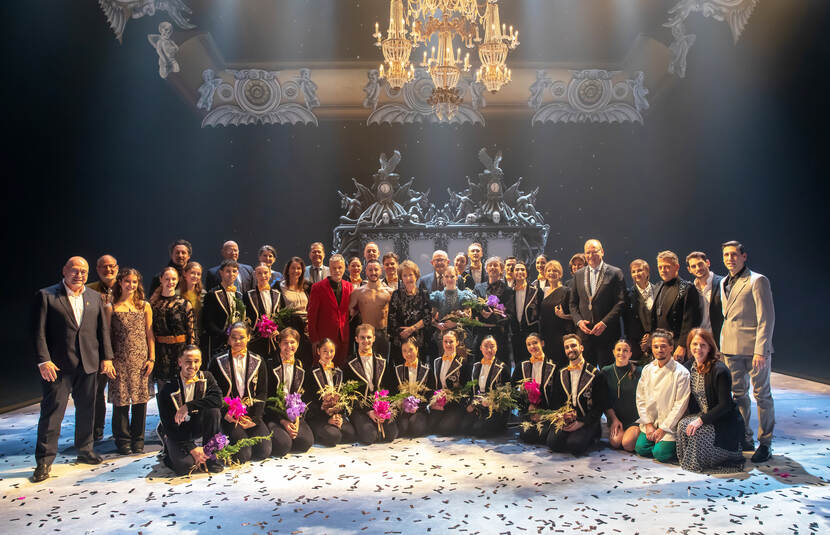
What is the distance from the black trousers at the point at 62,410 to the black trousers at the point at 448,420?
2.53 meters

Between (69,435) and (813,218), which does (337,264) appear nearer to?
(69,435)

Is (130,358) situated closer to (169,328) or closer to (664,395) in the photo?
(169,328)

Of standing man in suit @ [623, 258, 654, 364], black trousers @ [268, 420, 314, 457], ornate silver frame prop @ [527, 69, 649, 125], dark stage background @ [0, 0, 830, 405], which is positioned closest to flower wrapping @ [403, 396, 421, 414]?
black trousers @ [268, 420, 314, 457]

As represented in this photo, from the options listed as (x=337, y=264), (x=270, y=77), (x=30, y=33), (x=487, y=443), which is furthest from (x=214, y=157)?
(x=487, y=443)

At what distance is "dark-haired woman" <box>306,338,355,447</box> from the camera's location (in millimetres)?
4750

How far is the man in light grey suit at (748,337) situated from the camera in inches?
167

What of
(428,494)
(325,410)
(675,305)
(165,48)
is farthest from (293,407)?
(165,48)

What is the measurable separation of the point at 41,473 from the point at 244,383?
53.4 inches

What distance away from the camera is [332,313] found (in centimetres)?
520

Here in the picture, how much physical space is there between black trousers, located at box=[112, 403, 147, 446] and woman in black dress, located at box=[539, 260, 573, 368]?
3307 mm

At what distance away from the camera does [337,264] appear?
524 cm

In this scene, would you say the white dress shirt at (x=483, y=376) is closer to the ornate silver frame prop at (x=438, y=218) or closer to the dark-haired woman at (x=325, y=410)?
the dark-haired woman at (x=325, y=410)

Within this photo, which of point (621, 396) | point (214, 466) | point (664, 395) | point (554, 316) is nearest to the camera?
point (214, 466)

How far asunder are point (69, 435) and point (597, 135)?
846 cm
